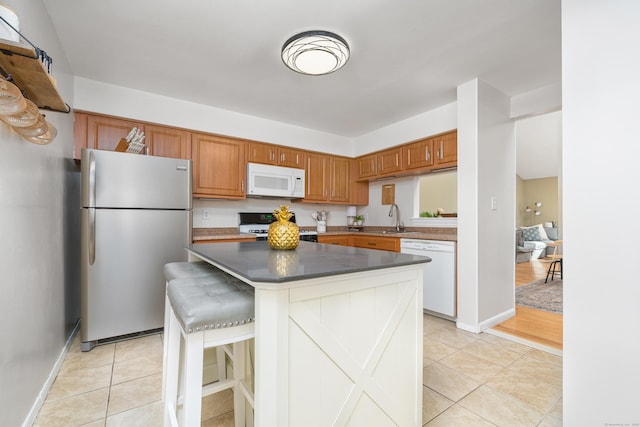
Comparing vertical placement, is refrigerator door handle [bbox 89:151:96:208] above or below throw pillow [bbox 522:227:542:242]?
above

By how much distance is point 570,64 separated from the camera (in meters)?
1.31

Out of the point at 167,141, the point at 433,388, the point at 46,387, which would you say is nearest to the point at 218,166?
the point at 167,141

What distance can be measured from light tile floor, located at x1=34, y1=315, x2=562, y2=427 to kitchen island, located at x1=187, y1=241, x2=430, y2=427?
0.53 m

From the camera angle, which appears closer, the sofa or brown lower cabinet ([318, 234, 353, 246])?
brown lower cabinet ([318, 234, 353, 246])

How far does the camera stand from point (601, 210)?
1.23 m

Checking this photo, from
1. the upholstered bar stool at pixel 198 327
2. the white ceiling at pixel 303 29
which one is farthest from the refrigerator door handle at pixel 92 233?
the upholstered bar stool at pixel 198 327

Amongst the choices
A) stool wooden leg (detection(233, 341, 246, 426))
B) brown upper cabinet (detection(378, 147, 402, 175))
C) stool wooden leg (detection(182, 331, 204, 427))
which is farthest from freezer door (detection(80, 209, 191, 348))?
brown upper cabinet (detection(378, 147, 402, 175))

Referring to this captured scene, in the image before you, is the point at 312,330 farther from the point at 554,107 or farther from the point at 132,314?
the point at 554,107

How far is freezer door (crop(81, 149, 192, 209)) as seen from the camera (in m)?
2.34

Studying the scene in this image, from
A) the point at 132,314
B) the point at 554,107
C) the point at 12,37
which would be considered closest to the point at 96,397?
the point at 132,314

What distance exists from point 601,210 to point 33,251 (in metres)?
2.83

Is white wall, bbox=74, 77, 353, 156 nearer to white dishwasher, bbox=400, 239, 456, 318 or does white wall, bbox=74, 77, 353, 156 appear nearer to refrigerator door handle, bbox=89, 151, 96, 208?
refrigerator door handle, bbox=89, 151, 96, 208

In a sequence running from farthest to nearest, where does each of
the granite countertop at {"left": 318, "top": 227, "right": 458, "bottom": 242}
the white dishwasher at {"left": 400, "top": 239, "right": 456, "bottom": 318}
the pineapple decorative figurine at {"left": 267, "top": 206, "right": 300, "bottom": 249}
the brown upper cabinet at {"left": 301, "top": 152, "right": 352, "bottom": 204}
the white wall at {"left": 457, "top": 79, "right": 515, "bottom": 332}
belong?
the brown upper cabinet at {"left": 301, "top": 152, "right": 352, "bottom": 204}
the granite countertop at {"left": 318, "top": 227, "right": 458, "bottom": 242}
the white dishwasher at {"left": 400, "top": 239, "right": 456, "bottom": 318}
the white wall at {"left": 457, "top": 79, "right": 515, "bottom": 332}
the pineapple decorative figurine at {"left": 267, "top": 206, "right": 300, "bottom": 249}

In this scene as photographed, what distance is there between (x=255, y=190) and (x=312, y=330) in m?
2.73
